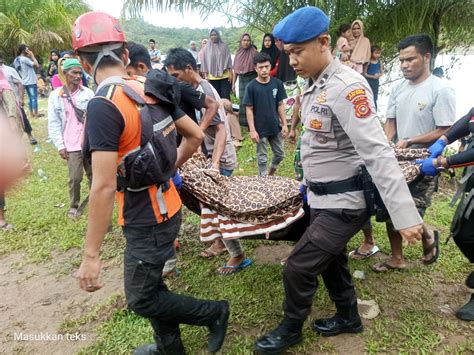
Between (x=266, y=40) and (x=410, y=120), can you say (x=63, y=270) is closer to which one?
(x=410, y=120)

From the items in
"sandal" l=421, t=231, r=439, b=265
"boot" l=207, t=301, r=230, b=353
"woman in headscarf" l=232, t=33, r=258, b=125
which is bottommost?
"boot" l=207, t=301, r=230, b=353

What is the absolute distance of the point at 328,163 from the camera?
205 cm

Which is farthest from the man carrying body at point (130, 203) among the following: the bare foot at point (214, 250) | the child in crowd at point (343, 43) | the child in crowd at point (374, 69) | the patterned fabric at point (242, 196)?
the child in crowd at point (374, 69)

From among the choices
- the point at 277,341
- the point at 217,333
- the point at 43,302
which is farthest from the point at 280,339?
the point at 43,302

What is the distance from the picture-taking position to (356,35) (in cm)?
596

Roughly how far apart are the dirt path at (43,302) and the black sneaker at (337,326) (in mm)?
1629

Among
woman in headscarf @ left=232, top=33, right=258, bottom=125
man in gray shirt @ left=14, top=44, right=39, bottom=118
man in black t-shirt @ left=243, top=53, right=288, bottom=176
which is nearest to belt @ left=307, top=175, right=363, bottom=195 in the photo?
man in black t-shirt @ left=243, top=53, right=288, bottom=176

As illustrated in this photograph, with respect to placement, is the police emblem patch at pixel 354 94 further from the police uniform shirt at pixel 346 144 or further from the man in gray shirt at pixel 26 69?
the man in gray shirt at pixel 26 69

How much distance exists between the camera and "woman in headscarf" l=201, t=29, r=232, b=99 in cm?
773

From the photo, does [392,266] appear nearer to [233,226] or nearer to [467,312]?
[467,312]

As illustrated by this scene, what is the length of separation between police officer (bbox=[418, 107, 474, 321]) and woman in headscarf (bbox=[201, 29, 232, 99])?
19.0ft

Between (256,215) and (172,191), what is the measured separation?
790mm

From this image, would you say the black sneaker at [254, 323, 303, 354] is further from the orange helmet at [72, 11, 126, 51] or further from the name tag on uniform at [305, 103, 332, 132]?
the orange helmet at [72, 11, 126, 51]

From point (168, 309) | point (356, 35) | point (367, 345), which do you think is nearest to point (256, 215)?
point (168, 309)
